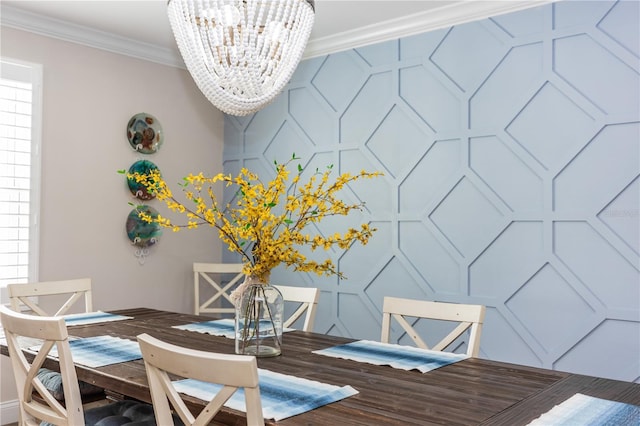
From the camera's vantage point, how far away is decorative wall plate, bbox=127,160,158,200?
3.91 meters

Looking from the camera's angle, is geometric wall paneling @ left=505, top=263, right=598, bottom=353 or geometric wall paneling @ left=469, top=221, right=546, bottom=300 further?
geometric wall paneling @ left=469, top=221, right=546, bottom=300

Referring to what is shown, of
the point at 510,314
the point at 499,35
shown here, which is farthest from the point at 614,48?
the point at 510,314

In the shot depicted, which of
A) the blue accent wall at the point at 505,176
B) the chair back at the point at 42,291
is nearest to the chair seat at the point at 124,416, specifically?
the chair back at the point at 42,291

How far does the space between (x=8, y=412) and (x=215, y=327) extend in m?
1.82

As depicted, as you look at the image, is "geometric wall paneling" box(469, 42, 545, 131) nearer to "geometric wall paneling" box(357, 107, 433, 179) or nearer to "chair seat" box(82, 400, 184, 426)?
"geometric wall paneling" box(357, 107, 433, 179)

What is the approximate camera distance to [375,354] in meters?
1.97

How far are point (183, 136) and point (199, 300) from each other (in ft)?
4.12

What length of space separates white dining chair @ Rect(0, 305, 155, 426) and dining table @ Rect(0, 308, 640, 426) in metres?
0.08

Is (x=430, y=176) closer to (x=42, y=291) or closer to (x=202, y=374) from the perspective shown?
(x=42, y=291)

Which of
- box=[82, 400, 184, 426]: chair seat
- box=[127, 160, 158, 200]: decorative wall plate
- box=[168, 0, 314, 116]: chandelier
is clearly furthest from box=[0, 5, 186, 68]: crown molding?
box=[82, 400, 184, 426]: chair seat

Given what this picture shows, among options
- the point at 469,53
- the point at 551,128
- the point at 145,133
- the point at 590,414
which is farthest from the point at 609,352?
the point at 145,133

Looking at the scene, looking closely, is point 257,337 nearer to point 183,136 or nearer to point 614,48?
point 614,48

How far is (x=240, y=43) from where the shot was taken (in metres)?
1.98

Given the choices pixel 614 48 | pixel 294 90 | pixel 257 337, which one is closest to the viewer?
pixel 257 337
